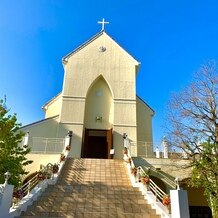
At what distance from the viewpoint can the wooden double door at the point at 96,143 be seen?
19.6 meters

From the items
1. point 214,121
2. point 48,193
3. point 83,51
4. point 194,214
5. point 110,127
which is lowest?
point 194,214

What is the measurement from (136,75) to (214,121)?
11.4 m

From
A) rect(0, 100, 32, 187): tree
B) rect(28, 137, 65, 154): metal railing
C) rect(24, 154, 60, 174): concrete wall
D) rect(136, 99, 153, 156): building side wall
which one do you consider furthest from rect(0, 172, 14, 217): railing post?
rect(136, 99, 153, 156): building side wall

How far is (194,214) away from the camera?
16.3 meters

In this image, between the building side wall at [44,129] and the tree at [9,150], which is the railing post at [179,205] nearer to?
the tree at [9,150]

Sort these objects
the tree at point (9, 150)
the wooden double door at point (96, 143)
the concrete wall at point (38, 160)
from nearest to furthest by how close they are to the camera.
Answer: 1. the tree at point (9, 150)
2. the concrete wall at point (38, 160)
3. the wooden double door at point (96, 143)

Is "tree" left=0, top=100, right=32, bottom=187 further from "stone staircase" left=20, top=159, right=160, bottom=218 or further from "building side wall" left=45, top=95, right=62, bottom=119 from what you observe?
"building side wall" left=45, top=95, right=62, bottom=119

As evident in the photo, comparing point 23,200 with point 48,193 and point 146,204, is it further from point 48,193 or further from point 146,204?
point 146,204

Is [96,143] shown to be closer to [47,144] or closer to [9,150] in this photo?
[47,144]

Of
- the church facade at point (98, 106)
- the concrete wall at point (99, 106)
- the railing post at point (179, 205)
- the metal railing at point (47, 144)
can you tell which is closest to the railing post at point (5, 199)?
the railing post at point (179, 205)

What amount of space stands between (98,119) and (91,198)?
11075mm

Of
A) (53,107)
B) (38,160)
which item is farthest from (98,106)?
(38,160)

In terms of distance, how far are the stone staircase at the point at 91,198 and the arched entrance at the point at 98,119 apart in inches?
272

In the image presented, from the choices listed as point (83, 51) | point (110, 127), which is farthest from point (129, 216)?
point (83, 51)
